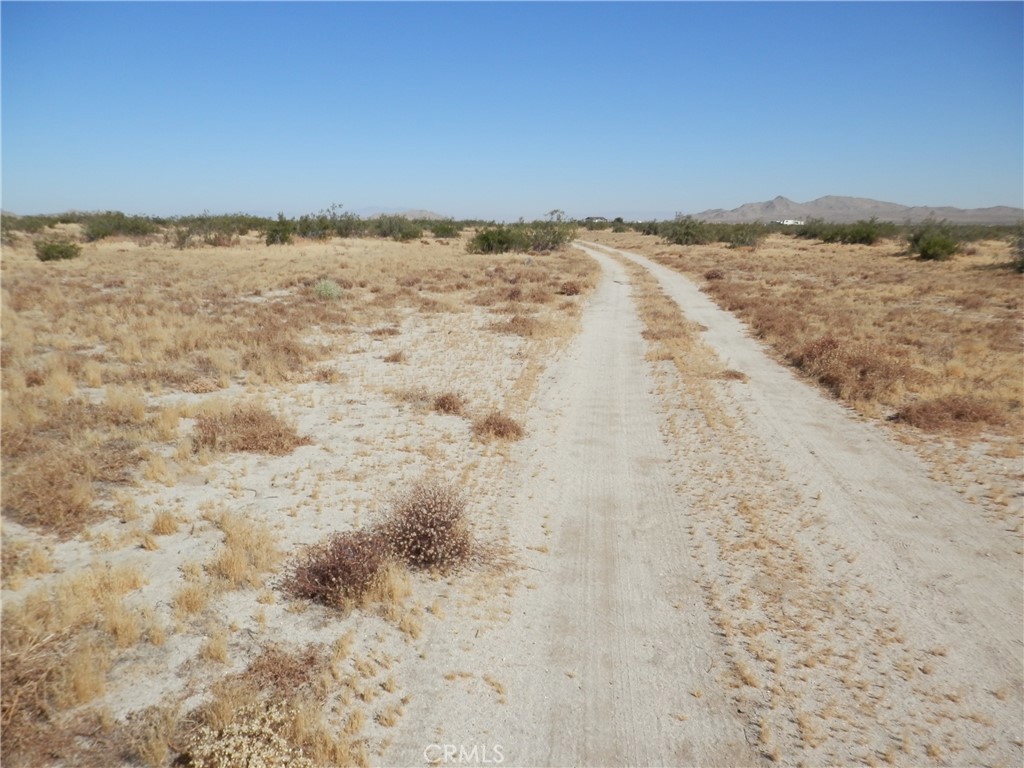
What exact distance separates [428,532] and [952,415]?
1044 centimetres

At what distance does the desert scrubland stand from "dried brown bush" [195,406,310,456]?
1.9 inches

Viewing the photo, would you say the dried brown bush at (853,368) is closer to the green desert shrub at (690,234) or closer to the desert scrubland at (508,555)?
the desert scrubland at (508,555)

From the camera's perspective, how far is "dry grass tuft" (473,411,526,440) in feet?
30.4

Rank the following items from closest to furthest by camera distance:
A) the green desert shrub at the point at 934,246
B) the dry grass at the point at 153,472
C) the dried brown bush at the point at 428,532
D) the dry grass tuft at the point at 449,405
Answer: the dry grass at the point at 153,472 < the dried brown bush at the point at 428,532 < the dry grass tuft at the point at 449,405 < the green desert shrub at the point at 934,246

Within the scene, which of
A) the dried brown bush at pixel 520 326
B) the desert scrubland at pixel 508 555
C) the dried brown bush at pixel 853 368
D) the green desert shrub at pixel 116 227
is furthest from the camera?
the green desert shrub at pixel 116 227

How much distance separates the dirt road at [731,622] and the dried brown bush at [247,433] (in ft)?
12.7

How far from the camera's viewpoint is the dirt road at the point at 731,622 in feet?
12.9

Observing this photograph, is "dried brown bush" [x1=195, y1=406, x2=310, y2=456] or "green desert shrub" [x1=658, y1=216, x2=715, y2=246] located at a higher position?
"green desert shrub" [x1=658, y1=216, x2=715, y2=246]

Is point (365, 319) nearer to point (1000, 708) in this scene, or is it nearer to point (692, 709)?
point (692, 709)

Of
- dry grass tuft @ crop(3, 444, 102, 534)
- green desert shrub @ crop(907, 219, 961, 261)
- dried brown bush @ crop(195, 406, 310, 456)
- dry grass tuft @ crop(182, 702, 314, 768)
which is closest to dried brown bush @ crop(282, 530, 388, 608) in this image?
dry grass tuft @ crop(182, 702, 314, 768)

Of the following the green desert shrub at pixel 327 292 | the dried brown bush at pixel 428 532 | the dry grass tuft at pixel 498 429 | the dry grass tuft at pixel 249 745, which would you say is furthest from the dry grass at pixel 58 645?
the green desert shrub at pixel 327 292

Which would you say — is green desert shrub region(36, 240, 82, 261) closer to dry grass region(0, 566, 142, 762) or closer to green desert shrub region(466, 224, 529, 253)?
green desert shrub region(466, 224, 529, 253)

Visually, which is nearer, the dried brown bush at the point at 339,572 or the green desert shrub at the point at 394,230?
the dried brown bush at the point at 339,572

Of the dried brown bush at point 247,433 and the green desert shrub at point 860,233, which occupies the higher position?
the green desert shrub at point 860,233
